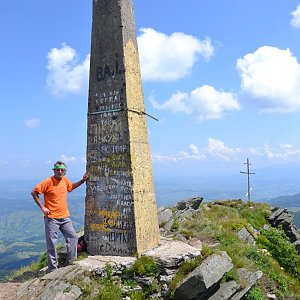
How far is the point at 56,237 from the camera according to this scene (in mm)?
9328

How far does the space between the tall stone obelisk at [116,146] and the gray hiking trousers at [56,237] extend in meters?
0.72

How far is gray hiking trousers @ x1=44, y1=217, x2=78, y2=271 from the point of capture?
9211 millimetres

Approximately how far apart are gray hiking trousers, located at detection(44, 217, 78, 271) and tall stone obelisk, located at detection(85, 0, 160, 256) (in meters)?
0.72

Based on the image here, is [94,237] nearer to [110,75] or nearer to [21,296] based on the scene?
[21,296]

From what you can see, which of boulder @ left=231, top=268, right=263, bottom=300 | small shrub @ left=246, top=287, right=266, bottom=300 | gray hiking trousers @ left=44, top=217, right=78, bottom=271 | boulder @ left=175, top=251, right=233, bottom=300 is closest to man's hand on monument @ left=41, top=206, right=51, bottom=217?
gray hiking trousers @ left=44, top=217, right=78, bottom=271

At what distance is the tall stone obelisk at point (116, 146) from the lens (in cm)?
975

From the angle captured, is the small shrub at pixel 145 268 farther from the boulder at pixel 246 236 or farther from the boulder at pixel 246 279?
the boulder at pixel 246 236

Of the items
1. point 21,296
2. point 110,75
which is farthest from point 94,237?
point 110,75

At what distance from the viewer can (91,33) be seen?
34.7 ft

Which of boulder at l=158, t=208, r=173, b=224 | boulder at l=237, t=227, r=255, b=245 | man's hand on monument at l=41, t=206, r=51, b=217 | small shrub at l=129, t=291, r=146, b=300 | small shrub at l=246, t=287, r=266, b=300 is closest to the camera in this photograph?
small shrub at l=129, t=291, r=146, b=300

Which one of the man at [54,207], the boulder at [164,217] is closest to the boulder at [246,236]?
the boulder at [164,217]

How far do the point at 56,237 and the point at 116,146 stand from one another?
9.34 feet

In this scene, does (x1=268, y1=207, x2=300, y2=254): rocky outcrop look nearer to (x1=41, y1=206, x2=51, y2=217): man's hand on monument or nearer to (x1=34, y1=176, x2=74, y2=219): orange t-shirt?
(x1=34, y1=176, x2=74, y2=219): orange t-shirt

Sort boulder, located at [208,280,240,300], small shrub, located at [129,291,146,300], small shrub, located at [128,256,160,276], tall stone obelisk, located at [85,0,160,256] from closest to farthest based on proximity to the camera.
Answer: small shrub, located at [129,291,146,300], boulder, located at [208,280,240,300], small shrub, located at [128,256,160,276], tall stone obelisk, located at [85,0,160,256]
